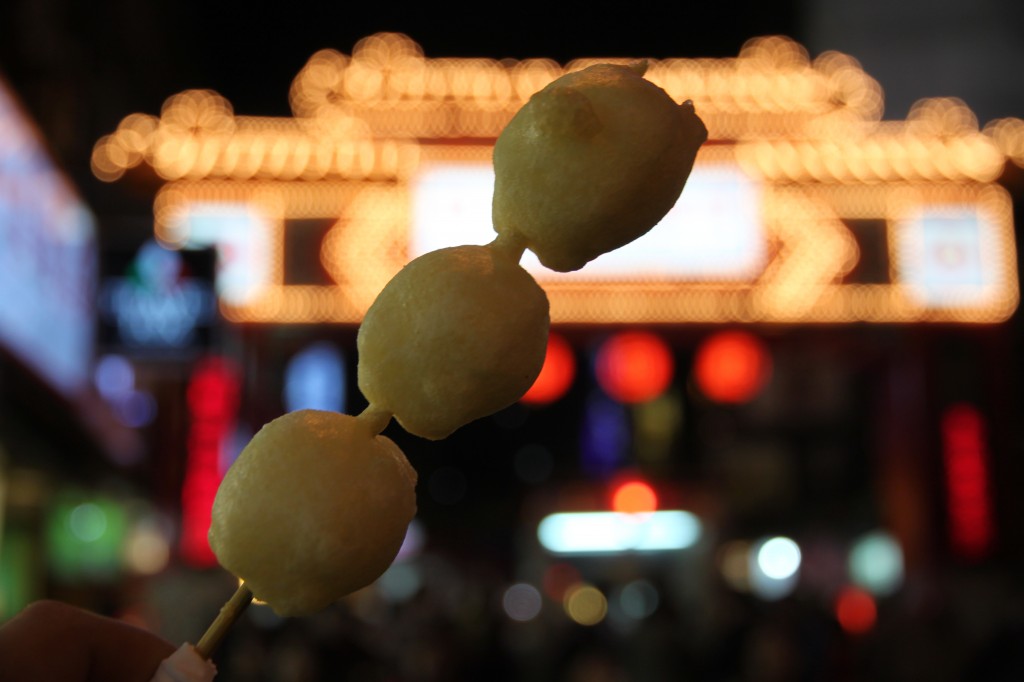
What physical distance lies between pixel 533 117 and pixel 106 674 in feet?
2.22

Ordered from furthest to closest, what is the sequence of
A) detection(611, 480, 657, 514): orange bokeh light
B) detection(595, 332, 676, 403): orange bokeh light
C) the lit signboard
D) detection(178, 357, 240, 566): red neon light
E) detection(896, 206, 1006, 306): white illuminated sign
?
detection(611, 480, 657, 514): orange bokeh light < detection(595, 332, 676, 403): orange bokeh light < detection(896, 206, 1006, 306): white illuminated sign < detection(178, 357, 240, 566): red neon light < the lit signboard

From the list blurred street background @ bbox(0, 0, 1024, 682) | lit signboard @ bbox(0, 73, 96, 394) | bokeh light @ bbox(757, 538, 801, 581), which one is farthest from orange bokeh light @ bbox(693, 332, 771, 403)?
bokeh light @ bbox(757, 538, 801, 581)

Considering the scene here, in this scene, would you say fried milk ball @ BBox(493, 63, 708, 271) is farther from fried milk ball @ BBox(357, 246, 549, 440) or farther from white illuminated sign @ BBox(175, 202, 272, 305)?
white illuminated sign @ BBox(175, 202, 272, 305)

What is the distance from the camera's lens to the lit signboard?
20.3 ft

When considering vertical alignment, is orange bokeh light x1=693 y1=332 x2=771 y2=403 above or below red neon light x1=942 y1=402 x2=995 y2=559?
above

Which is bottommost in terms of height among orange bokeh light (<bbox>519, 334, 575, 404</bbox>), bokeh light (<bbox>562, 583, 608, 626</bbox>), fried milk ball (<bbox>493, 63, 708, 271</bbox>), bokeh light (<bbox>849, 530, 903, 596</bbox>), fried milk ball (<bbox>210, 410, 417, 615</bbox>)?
bokeh light (<bbox>562, 583, 608, 626</bbox>)

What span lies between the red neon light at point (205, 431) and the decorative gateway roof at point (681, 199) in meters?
0.59

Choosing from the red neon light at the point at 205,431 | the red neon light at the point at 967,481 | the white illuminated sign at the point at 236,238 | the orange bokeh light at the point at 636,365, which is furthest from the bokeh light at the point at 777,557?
the white illuminated sign at the point at 236,238

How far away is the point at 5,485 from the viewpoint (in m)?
7.97

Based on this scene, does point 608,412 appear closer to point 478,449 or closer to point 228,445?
point 478,449

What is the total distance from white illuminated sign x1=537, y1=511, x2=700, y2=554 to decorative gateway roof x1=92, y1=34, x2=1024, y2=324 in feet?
37.7

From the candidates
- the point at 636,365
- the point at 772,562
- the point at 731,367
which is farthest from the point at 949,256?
the point at 772,562

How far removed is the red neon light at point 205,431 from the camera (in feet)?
29.6

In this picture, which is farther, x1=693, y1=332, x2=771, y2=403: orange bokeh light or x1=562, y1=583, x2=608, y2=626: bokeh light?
x1=562, y1=583, x2=608, y2=626: bokeh light
